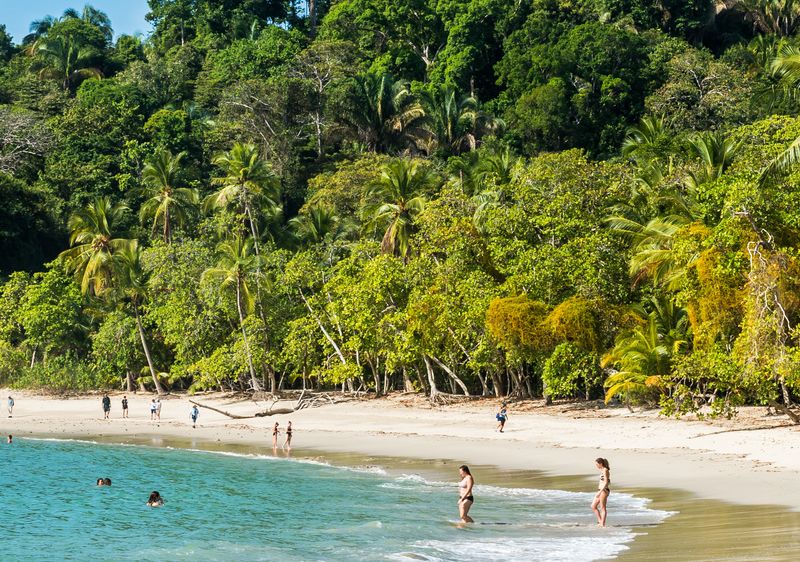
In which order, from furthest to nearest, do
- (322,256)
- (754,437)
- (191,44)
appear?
(191,44)
(322,256)
(754,437)

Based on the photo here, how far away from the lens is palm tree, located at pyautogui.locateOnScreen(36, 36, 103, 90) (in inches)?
3344

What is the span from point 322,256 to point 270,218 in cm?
835

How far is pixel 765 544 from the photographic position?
13109 millimetres

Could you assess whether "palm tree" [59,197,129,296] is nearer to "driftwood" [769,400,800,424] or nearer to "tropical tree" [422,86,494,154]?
"tropical tree" [422,86,494,154]

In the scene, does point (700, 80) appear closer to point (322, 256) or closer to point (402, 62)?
point (402, 62)

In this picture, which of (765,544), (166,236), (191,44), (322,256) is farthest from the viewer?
(191,44)

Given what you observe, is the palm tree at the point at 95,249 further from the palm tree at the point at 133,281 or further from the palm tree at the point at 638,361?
the palm tree at the point at 638,361

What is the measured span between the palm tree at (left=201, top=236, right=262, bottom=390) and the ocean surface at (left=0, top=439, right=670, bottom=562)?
13.3m

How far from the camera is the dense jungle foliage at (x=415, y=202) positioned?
29688 millimetres

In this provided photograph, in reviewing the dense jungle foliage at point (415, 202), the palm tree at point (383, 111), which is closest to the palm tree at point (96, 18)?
the dense jungle foliage at point (415, 202)

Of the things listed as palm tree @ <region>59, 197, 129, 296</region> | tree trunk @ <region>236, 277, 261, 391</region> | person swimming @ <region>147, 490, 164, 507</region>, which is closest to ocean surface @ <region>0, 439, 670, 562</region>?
person swimming @ <region>147, 490, 164, 507</region>

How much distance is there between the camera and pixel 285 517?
20641mm

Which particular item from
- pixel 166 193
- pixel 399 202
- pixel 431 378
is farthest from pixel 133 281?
pixel 431 378

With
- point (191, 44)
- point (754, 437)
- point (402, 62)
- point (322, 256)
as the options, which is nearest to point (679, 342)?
point (754, 437)
